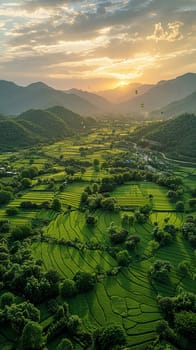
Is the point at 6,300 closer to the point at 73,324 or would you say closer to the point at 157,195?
the point at 73,324

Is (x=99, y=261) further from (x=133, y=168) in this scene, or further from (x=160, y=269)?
(x=133, y=168)

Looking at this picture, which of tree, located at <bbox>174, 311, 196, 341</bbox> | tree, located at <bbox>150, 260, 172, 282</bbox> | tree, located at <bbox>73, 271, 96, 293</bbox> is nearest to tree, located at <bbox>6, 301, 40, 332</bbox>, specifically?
tree, located at <bbox>73, 271, 96, 293</bbox>

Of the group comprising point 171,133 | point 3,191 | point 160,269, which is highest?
point 171,133

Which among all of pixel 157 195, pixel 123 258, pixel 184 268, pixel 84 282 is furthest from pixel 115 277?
pixel 157 195

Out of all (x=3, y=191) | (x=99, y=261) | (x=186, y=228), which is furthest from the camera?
(x=3, y=191)

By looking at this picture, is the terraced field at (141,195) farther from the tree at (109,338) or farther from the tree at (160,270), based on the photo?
the tree at (109,338)

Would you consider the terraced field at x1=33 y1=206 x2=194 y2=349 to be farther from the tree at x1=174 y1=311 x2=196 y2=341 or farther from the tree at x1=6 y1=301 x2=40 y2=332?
the tree at x1=6 y1=301 x2=40 y2=332

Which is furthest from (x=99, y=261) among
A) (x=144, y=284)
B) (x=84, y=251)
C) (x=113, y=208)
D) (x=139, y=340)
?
(x=113, y=208)
